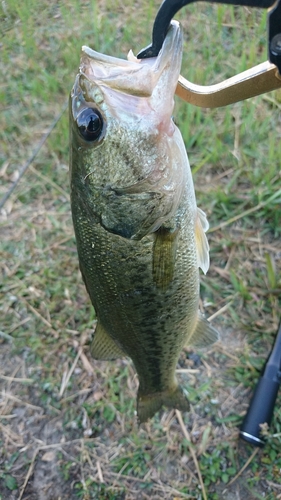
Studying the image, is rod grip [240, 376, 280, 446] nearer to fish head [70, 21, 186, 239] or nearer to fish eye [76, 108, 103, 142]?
fish head [70, 21, 186, 239]

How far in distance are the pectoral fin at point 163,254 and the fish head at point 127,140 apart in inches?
1.9

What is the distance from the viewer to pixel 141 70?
43.1 inches

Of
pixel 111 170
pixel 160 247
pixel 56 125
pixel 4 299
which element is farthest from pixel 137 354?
pixel 56 125

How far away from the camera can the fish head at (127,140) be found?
111 cm

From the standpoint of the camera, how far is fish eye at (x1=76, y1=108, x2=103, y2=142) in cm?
116

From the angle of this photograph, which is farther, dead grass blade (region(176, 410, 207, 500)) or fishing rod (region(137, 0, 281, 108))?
dead grass blade (region(176, 410, 207, 500))

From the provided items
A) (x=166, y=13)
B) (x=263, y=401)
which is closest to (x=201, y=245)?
(x=166, y=13)

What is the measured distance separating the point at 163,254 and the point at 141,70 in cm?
52

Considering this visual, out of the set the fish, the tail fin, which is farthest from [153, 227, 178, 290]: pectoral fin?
the tail fin

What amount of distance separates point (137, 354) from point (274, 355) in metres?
0.83

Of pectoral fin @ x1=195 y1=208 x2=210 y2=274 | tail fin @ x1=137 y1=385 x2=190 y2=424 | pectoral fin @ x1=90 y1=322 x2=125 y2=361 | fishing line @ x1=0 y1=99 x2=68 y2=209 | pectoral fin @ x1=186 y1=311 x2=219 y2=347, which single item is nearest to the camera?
pectoral fin @ x1=195 y1=208 x2=210 y2=274

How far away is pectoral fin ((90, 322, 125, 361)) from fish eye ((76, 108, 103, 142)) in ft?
2.32

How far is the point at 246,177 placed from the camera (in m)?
2.72

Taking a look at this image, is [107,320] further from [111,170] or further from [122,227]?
[111,170]
